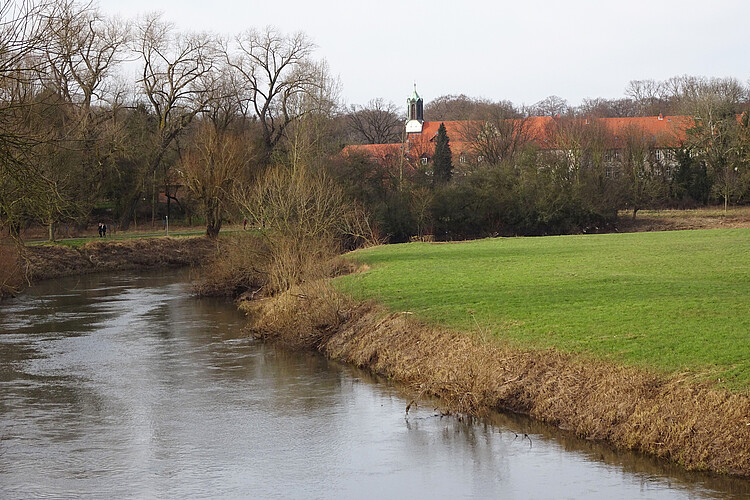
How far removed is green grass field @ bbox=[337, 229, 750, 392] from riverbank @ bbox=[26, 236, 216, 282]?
1615 cm

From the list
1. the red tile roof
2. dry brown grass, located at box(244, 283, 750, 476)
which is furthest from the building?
dry brown grass, located at box(244, 283, 750, 476)

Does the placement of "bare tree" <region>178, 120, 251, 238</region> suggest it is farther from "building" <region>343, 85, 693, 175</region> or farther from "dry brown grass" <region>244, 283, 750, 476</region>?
"dry brown grass" <region>244, 283, 750, 476</region>

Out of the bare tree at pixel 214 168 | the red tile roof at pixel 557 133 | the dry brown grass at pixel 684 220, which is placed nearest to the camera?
the bare tree at pixel 214 168

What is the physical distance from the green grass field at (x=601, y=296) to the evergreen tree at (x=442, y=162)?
23.4 m

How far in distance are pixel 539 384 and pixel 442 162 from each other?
56.6 metres

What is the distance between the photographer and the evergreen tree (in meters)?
58.1

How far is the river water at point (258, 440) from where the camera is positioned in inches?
447

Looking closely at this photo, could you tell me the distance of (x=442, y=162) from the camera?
69875 mm

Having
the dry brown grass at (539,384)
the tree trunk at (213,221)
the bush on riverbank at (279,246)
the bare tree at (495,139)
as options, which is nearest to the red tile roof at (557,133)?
the bare tree at (495,139)

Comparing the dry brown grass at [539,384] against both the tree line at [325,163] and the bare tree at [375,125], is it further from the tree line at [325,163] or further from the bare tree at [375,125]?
the bare tree at [375,125]

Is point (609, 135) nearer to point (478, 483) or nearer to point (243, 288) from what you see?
point (243, 288)

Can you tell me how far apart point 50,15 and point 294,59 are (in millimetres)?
54022

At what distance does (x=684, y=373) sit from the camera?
12.5 metres

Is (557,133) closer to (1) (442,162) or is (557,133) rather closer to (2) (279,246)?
(1) (442,162)
